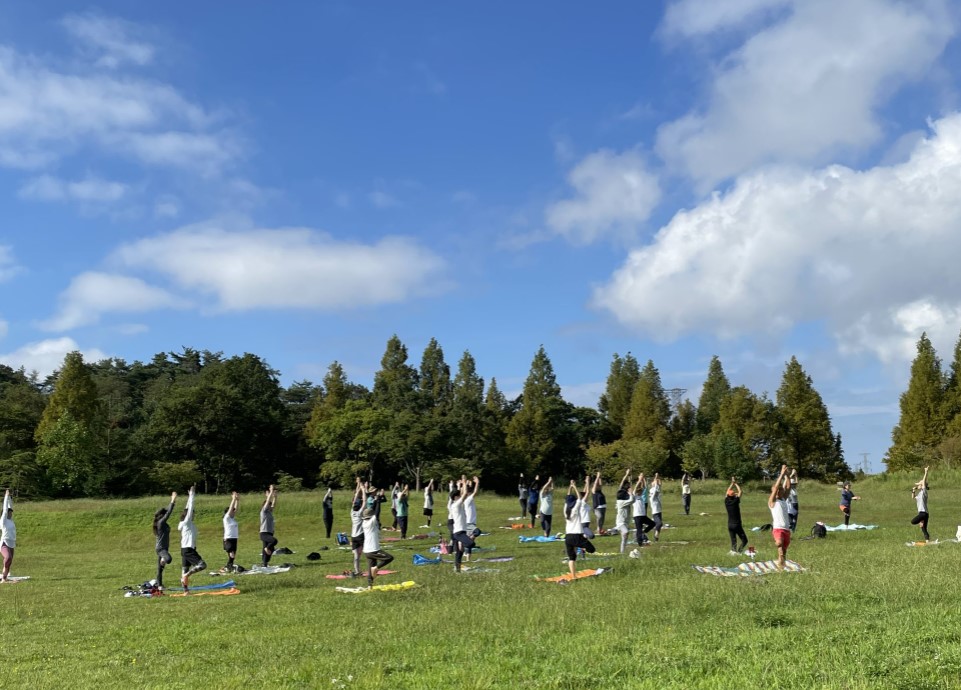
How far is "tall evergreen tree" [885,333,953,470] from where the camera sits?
81.3m

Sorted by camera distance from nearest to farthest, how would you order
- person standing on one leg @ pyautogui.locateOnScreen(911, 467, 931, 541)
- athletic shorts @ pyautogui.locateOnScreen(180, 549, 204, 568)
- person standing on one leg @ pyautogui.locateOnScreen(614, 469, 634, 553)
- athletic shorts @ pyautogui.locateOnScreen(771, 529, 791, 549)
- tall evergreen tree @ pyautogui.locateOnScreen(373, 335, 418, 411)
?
1. athletic shorts @ pyautogui.locateOnScreen(771, 529, 791, 549)
2. athletic shorts @ pyautogui.locateOnScreen(180, 549, 204, 568)
3. person standing on one leg @ pyautogui.locateOnScreen(614, 469, 634, 553)
4. person standing on one leg @ pyautogui.locateOnScreen(911, 467, 931, 541)
5. tall evergreen tree @ pyautogui.locateOnScreen(373, 335, 418, 411)

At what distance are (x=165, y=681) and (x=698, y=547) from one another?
18540 mm

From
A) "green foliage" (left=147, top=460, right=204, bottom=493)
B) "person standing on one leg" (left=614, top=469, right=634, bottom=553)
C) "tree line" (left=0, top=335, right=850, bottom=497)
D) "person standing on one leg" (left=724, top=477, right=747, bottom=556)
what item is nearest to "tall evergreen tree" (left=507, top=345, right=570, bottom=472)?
"tree line" (left=0, top=335, right=850, bottom=497)

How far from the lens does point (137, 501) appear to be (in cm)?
4884

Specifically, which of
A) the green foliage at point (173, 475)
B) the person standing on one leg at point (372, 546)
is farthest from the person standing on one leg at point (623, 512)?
the green foliage at point (173, 475)

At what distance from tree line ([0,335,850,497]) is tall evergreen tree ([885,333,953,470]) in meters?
7.24

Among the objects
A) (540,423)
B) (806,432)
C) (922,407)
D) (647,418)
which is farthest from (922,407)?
(540,423)

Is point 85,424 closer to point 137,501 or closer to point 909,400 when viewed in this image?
point 137,501

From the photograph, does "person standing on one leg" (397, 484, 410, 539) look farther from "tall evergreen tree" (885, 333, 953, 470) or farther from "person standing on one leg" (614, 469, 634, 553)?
"tall evergreen tree" (885, 333, 953, 470)

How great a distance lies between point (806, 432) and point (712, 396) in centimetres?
2609

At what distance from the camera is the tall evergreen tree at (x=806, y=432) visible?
84.8 m

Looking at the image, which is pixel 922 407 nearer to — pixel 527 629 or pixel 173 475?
pixel 173 475

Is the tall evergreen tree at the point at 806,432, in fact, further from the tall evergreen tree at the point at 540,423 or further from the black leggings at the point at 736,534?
the black leggings at the point at 736,534

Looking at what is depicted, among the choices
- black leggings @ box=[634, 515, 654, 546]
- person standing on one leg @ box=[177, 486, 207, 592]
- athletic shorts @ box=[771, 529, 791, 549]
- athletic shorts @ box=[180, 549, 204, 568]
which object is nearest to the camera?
athletic shorts @ box=[771, 529, 791, 549]
